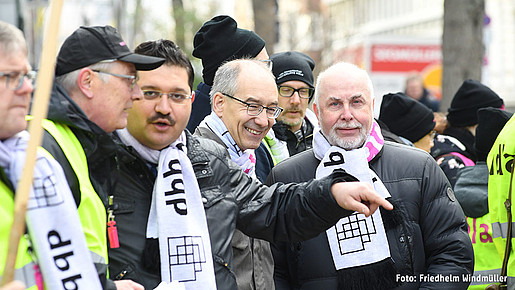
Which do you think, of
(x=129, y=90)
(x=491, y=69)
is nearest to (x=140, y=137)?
(x=129, y=90)

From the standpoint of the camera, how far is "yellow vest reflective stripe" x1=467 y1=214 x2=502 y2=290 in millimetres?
5715

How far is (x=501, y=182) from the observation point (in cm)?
493

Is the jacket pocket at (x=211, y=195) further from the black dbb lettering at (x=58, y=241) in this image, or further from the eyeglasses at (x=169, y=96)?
the black dbb lettering at (x=58, y=241)

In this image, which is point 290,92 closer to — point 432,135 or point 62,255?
point 432,135

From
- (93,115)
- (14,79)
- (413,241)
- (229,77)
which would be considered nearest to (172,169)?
(93,115)

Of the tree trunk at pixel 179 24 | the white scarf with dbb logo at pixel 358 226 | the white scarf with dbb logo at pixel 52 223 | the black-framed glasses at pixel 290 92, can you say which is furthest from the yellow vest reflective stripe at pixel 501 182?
the tree trunk at pixel 179 24

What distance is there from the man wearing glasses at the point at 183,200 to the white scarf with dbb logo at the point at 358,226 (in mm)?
685

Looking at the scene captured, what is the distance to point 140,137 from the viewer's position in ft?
11.9

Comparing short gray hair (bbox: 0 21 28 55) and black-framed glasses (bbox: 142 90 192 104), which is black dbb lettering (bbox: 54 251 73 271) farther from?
black-framed glasses (bbox: 142 90 192 104)

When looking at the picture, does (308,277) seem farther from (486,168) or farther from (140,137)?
(486,168)

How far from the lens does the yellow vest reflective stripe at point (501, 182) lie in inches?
190

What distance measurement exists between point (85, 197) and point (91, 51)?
643 millimetres

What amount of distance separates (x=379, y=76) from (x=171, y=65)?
20.2m

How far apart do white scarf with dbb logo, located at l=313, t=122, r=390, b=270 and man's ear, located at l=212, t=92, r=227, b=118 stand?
639 mm
